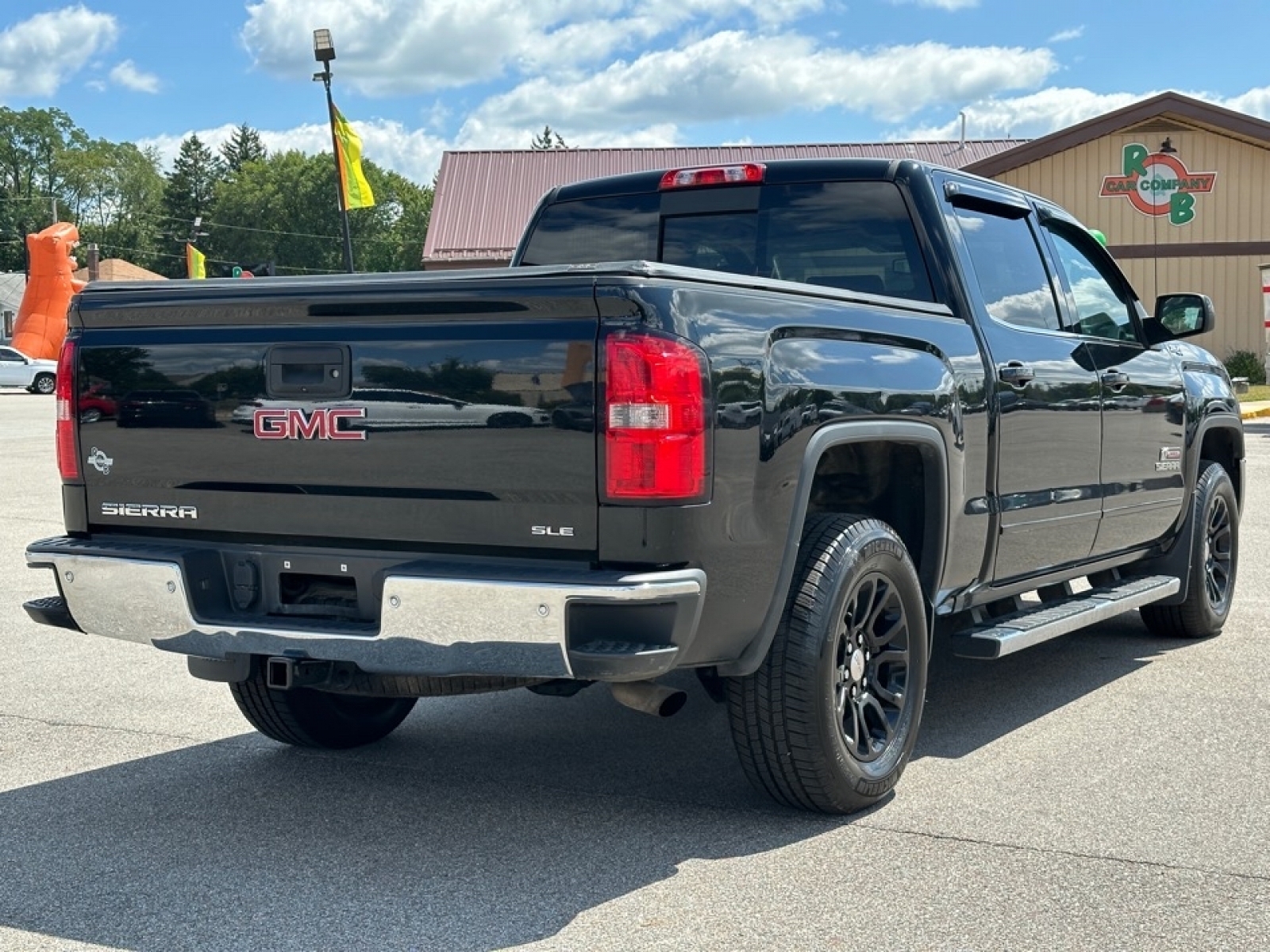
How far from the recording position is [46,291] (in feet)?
178

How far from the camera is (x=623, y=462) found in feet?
12.5

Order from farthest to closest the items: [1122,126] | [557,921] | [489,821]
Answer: [1122,126] < [489,821] < [557,921]

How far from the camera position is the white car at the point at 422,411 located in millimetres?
3922

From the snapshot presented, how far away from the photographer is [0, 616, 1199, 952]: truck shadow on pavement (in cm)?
377

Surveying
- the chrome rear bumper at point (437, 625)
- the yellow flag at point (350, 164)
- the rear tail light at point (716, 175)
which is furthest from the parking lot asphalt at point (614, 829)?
the yellow flag at point (350, 164)

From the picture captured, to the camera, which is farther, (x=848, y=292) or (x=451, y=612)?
(x=848, y=292)

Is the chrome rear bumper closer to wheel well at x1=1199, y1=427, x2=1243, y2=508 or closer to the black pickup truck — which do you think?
the black pickup truck

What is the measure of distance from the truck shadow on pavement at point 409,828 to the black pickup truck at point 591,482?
274 millimetres

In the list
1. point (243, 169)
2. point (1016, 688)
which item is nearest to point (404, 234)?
point (243, 169)

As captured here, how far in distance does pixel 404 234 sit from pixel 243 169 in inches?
520

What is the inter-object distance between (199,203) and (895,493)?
13418cm

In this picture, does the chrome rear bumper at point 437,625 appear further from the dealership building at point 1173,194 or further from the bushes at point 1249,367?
the bushes at point 1249,367

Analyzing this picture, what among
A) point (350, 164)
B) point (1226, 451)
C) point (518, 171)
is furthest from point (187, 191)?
point (1226, 451)

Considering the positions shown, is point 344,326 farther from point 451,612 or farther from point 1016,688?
point 1016,688
